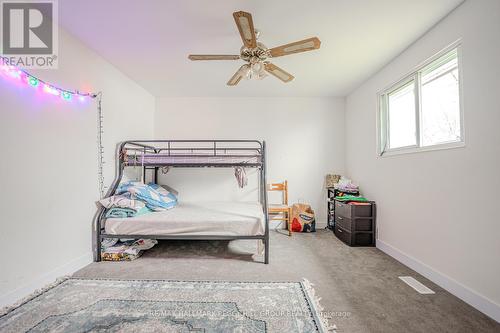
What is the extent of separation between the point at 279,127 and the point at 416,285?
293cm

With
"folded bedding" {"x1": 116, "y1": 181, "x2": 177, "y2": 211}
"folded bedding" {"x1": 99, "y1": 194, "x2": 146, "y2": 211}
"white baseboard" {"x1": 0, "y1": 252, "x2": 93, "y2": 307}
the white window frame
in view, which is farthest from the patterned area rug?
the white window frame

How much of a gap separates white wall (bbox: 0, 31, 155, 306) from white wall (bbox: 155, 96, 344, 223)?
135cm

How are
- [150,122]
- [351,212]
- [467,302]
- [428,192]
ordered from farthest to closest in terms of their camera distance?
[150,122]
[351,212]
[428,192]
[467,302]

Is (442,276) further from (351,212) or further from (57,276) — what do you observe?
(57,276)

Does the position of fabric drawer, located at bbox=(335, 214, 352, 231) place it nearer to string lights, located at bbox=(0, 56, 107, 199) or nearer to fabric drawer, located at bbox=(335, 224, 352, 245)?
fabric drawer, located at bbox=(335, 224, 352, 245)

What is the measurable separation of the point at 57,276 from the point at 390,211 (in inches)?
147

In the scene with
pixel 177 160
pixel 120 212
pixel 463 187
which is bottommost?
pixel 120 212

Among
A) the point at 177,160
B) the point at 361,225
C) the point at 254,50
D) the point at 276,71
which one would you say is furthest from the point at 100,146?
the point at 361,225

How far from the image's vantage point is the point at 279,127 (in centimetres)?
395

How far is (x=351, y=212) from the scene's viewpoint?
2887 millimetres

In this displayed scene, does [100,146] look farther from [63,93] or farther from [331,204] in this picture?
[331,204]

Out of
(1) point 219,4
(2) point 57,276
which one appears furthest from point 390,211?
(2) point 57,276

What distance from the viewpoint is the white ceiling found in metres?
1.72

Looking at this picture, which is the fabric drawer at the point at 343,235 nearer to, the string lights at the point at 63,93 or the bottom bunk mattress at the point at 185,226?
the bottom bunk mattress at the point at 185,226
